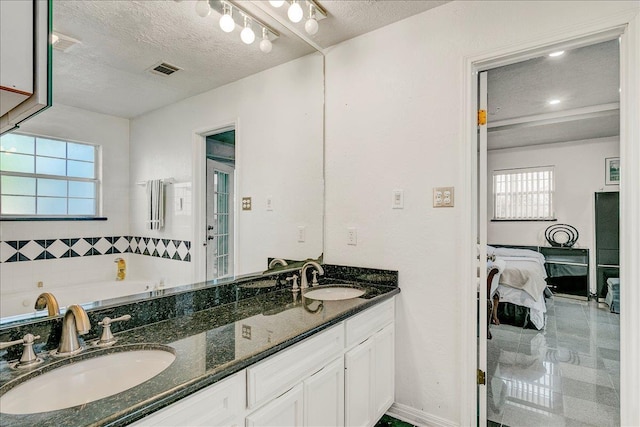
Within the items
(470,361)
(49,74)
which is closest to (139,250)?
(49,74)

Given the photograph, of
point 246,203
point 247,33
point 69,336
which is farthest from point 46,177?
point 247,33

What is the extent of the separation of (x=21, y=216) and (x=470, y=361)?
215 cm

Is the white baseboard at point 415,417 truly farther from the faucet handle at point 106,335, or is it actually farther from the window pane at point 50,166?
the window pane at point 50,166

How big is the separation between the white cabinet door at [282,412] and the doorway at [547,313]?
117cm

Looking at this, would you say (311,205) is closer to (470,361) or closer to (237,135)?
(237,135)

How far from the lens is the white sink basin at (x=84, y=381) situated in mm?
895

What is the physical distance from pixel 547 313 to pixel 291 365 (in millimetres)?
4718

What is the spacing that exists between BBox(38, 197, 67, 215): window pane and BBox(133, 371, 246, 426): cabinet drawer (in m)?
0.80

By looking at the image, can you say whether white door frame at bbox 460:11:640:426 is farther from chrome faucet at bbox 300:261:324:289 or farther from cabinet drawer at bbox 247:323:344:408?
chrome faucet at bbox 300:261:324:289

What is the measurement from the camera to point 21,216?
109 centimetres

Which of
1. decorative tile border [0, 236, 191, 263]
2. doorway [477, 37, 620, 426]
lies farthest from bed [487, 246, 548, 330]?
decorative tile border [0, 236, 191, 263]

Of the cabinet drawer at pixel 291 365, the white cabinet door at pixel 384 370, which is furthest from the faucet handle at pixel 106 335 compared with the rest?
the white cabinet door at pixel 384 370

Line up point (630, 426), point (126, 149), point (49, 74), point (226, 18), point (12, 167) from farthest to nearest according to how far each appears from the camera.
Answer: point (226, 18) → point (630, 426) → point (126, 149) → point (12, 167) → point (49, 74)

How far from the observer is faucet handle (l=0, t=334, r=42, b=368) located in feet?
3.25
